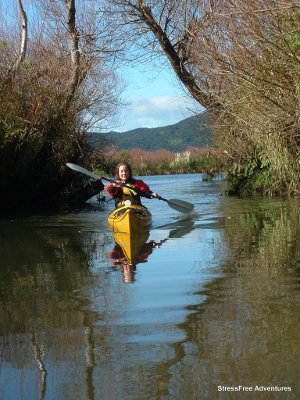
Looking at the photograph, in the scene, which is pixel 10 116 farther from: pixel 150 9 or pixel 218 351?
pixel 218 351

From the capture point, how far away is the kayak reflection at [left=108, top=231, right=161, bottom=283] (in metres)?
6.34

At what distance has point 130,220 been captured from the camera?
31.8 ft

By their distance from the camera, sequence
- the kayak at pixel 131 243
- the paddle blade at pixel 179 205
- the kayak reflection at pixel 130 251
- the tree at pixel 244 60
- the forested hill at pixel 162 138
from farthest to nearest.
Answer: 1. the forested hill at pixel 162 138
2. the paddle blade at pixel 179 205
3. the tree at pixel 244 60
4. the kayak at pixel 131 243
5. the kayak reflection at pixel 130 251

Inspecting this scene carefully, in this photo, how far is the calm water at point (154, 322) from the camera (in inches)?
122

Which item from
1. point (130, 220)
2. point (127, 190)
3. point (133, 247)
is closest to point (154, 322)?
point (133, 247)

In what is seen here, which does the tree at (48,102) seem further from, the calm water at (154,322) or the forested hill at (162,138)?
the forested hill at (162,138)

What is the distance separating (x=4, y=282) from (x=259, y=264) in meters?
2.44

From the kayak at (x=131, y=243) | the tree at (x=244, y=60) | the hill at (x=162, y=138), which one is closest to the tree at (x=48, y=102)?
the tree at (x=244, y=60)

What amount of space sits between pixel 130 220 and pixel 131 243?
110 centimetres

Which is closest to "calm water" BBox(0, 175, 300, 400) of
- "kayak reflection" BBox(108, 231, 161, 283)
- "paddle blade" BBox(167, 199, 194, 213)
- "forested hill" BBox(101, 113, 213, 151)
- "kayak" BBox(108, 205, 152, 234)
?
"kayak reflection" BBox(108, 231, 161, 283)

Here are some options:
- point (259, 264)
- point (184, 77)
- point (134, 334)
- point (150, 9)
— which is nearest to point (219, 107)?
point (184, 77)

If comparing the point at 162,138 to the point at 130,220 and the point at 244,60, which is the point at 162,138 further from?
the point at 130,220

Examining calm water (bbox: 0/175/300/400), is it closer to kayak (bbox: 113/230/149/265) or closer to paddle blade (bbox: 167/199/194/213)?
kayak (bbox: 113/230/149/265)

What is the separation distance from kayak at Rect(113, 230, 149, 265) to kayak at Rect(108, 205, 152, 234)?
0.33 ft
